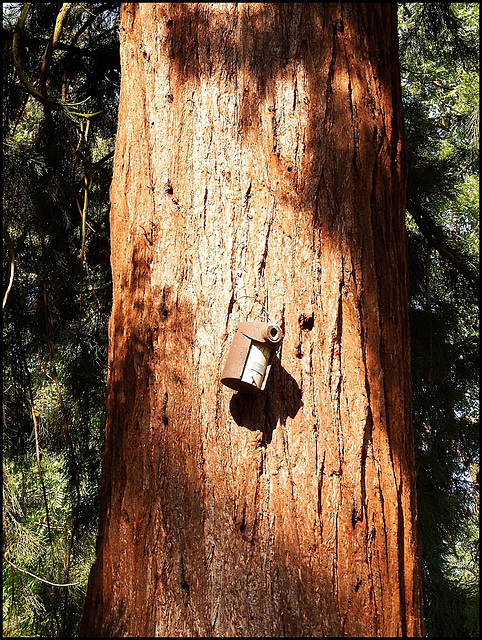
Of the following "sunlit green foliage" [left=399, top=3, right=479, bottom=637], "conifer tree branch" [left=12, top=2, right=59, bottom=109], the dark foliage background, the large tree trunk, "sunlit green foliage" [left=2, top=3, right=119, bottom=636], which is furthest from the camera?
"sunlit green foliage" [left=399, top=3, right=479, bottom=637]

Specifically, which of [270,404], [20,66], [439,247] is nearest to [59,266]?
[20,66]

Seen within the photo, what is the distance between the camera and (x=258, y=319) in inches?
45.7

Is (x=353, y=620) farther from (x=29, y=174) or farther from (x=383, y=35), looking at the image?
(x=29, y=174)

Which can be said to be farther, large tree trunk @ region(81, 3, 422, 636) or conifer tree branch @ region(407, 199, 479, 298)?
conifer tree branch @ region(407, 199, 479, 298)

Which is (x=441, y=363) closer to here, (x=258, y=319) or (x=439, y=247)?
(x=439, y=247)

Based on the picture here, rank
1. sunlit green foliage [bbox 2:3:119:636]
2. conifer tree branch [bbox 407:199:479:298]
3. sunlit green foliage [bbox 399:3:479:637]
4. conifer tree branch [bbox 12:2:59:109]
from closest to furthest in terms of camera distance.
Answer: conifer tree branch [bbox 12:2:59:109] < sunlit green foliage [bbox 2:3:119:636] < sunlit green foliage [bbox 399:3:479:637] < conifer tree branch [bbox 407:199:479:298]

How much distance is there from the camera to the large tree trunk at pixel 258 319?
1066mm

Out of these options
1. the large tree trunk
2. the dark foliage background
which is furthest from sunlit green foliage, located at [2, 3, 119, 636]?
the large tree trunk

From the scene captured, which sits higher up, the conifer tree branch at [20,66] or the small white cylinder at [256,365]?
the conifer tree branch at [20,66]

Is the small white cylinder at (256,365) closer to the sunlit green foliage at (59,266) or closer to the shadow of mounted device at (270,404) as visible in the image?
the shadow of mounted device at (270,404)

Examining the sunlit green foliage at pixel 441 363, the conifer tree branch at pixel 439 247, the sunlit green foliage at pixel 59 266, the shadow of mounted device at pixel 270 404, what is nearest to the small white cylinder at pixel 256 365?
the shadow of mounted device at pixel 270 404

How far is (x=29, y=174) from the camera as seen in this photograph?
2486 mm

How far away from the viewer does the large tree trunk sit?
1.07m

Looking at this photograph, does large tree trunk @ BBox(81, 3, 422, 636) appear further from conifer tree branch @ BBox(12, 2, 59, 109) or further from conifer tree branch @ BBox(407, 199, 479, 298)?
conifer tree branch @ BBox(407, 199, 479, 298)
